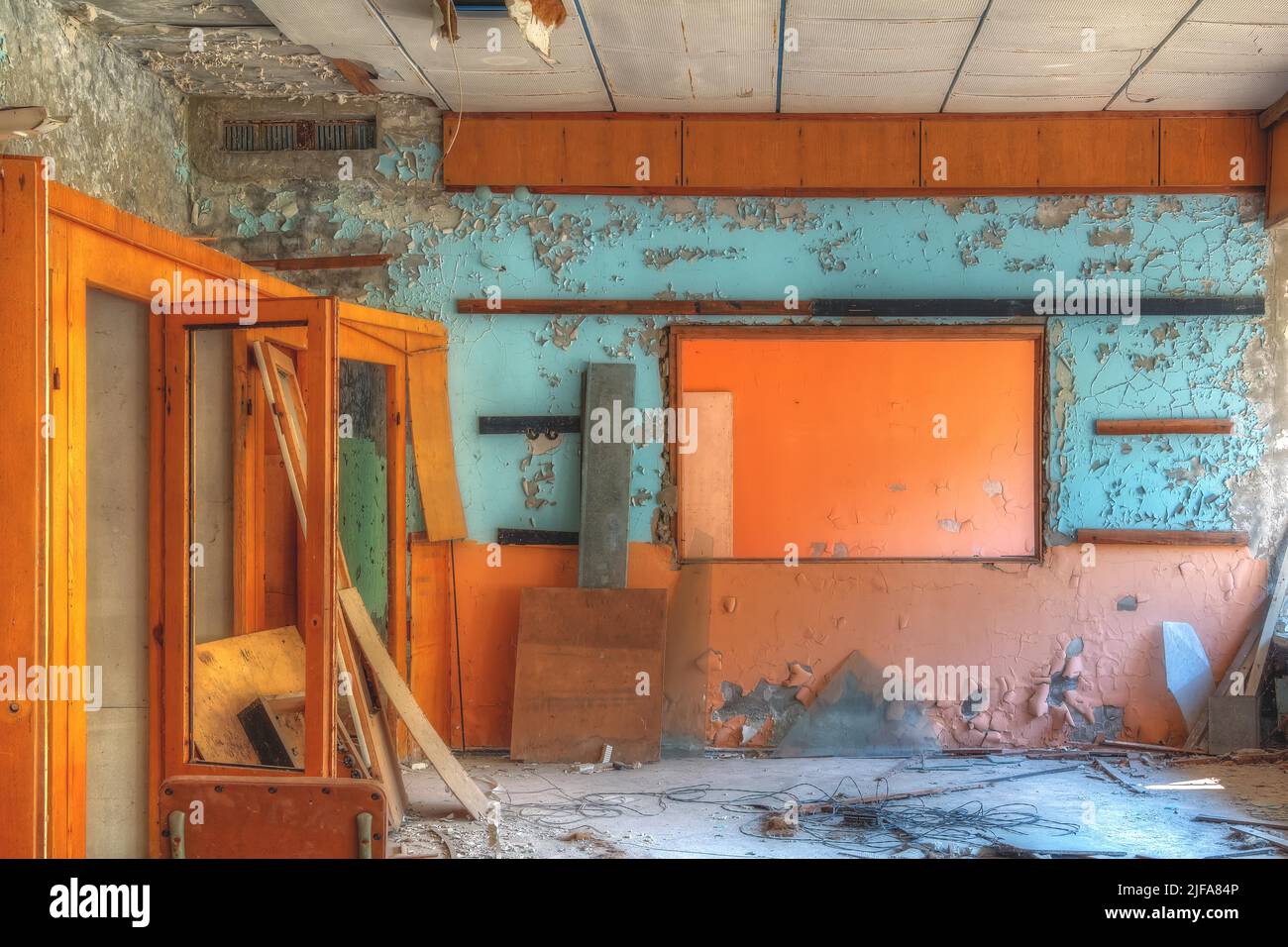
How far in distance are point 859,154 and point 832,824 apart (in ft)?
10.8

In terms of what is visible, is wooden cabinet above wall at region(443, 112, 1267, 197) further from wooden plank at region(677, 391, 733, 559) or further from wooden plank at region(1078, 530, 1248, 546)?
wooden plank at region(1078, 530, 1248, 546)

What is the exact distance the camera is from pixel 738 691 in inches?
207

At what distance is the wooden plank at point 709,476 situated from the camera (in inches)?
209

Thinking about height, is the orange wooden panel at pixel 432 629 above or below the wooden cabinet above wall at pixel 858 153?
below

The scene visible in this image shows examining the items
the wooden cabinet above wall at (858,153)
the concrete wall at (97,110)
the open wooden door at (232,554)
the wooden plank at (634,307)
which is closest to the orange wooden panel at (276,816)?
the open wooden door at (232,554)

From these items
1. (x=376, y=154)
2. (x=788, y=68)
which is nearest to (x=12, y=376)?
(x=376, y=154)

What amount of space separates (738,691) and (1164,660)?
7.02 ft

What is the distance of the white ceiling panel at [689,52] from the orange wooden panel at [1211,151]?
2057 mm

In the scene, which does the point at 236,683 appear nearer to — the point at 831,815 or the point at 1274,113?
the point at 831,815

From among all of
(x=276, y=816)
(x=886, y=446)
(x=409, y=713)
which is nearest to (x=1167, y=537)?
(x=886, y=446)

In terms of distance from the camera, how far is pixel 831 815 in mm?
4137

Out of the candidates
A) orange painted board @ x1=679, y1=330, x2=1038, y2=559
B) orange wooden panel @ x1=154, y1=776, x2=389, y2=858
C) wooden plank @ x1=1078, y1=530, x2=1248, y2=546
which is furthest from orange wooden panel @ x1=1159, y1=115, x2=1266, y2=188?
orange wooden panel @ x1=154, y1=776, x2=389, y2=858

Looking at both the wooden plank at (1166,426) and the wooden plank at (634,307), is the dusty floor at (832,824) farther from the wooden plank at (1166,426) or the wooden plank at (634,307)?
the wooden plank at (634,307)

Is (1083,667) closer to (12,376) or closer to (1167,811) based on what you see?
(1167,811)
